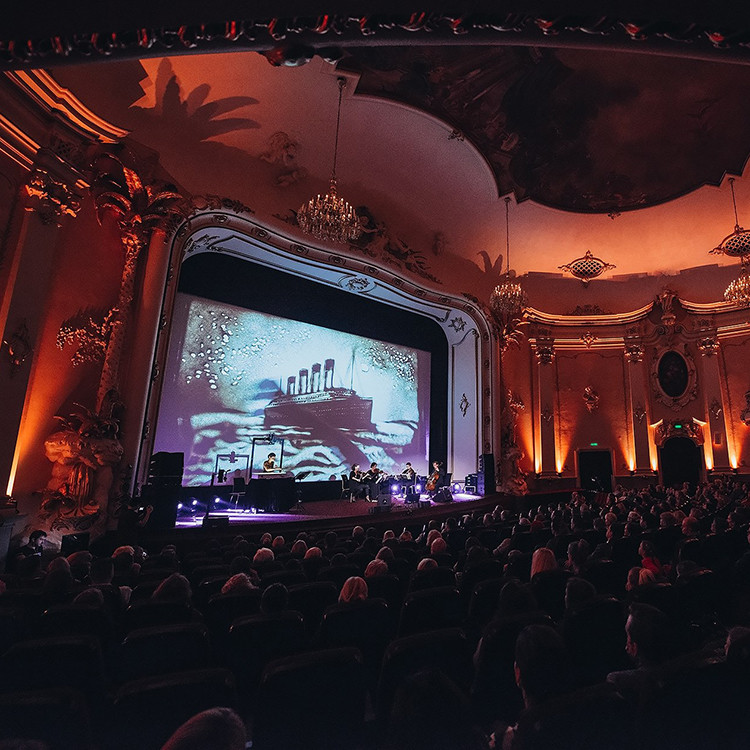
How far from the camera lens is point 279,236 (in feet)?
39.7

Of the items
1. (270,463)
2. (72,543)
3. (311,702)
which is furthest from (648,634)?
(270,463)

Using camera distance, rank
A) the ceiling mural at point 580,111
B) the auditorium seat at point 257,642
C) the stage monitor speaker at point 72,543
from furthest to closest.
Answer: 1. the ceiling mural at point 580,111
2. the stage monitor speaker at point 72,543
3. the auditorium seat at point 257,642

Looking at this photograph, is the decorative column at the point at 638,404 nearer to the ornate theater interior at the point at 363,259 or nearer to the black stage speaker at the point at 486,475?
the ornate theater interior at the point at 363,259

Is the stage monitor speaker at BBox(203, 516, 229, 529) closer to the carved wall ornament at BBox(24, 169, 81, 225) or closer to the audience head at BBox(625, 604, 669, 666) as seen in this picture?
the carved wall ornament at BBox(24, 169, 81, 225)

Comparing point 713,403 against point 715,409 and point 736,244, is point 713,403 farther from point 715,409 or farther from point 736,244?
point 736,244

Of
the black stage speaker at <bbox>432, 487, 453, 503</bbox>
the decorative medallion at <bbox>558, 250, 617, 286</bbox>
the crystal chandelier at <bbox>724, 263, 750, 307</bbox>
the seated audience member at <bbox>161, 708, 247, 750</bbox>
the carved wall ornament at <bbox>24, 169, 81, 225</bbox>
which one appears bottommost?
the seated audience member at <bbox>161, 708, 247, 750</bbox>

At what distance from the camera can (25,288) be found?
21.8 feet

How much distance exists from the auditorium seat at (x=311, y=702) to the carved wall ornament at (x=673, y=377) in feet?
66.9

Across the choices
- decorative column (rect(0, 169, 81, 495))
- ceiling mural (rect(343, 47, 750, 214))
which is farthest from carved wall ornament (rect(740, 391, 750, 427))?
decorative column (rect(0, 169, 81, 495))

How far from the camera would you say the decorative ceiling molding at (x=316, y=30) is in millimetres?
1647

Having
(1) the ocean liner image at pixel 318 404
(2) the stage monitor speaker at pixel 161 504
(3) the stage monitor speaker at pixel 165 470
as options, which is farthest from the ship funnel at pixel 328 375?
(2) the stage monitor speaker at pixel 161 504

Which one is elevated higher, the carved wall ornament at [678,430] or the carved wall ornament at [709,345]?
the carved wall ornament at [709,345]

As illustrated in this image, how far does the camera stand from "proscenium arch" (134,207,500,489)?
959 centimetres

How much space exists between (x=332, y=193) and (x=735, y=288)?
11983 millimetres
